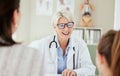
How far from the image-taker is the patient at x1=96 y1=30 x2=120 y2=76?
1.04 m

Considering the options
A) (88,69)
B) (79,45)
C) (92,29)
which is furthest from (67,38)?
(92,29)

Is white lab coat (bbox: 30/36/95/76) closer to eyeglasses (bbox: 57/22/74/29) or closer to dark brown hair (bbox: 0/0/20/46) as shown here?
eyeglasses (bbox: 57/22/74/29)

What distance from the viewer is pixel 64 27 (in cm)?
251

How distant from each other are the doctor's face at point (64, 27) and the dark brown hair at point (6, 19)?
169 cm

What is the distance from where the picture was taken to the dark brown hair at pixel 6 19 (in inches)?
31.6

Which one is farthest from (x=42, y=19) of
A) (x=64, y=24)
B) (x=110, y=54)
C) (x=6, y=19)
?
(x=6, y=19)

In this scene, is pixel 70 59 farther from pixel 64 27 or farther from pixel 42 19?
pixel 42 19

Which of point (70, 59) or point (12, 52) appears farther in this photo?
point (70, 59)

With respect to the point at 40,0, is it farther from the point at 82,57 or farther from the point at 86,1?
the point at 82,57

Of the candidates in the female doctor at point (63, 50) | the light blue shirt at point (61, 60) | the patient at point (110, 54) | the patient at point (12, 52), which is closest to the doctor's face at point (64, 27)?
the female doctor at point (63, 50)

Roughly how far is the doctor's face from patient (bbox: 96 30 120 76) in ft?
4.30

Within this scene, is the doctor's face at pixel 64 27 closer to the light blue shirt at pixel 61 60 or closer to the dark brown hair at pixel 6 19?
Answer: the light blue shirt at pixel 61 60

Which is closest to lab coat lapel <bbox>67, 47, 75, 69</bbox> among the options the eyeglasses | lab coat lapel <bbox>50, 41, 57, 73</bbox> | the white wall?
lab coat lapel <bbox>50, 41, 57, 73</bbox>

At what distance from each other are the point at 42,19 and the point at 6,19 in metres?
3.39
